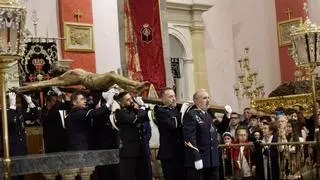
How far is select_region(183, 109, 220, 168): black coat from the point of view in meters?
8.38

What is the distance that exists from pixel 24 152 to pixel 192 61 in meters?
10.9

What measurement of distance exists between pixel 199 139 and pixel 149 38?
5257 millimetres

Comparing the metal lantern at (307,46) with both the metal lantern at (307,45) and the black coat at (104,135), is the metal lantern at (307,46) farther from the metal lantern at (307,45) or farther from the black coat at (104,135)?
the black coat at (104,135)

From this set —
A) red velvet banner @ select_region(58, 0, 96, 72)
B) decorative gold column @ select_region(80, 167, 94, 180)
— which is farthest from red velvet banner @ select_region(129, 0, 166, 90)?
decorative gold column @ select_region(80, 167, 94, 180)

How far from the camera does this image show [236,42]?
68.3ft

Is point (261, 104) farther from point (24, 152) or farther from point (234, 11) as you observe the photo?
point (24, 152)

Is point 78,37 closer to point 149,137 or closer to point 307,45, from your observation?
point 149,137

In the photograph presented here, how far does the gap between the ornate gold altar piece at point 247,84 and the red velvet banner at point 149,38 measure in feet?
14.6

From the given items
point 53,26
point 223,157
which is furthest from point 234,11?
point 223,157

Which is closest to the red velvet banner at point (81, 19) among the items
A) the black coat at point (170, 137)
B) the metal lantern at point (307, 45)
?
the black coat at point (170, 137)

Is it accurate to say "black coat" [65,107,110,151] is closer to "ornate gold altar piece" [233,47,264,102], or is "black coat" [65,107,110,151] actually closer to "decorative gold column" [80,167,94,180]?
"decorative gold column" [80,167,94,180]

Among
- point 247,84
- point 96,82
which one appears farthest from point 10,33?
point 247,84

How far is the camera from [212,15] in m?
20.3

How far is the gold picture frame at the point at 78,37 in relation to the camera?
612 inches
